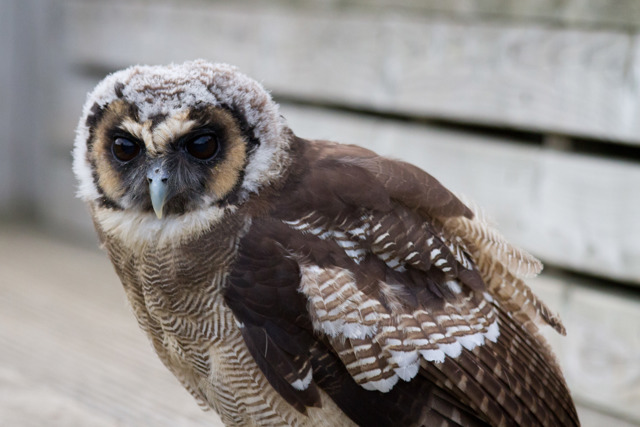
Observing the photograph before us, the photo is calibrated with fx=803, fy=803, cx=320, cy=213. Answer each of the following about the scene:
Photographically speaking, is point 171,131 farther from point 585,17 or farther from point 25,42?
point 25,42

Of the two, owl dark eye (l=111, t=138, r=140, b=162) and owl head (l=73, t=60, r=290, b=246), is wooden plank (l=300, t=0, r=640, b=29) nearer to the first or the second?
owl head (l=73, t=60, r=290, b=246)

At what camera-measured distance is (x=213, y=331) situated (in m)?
2.12

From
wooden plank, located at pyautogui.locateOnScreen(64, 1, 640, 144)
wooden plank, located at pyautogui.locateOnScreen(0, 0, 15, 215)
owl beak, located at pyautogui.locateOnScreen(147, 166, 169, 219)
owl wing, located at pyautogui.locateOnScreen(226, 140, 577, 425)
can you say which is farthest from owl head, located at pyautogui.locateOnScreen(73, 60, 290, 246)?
wooden plank, located at pyautogui.locateOnScreen(0, 0, 15, 215)

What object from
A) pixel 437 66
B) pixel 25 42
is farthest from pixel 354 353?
pixel 25 42

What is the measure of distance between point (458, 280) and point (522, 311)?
0.33 m

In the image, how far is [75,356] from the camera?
3764 millimetres

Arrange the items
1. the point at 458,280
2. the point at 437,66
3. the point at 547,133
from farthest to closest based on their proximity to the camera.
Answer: the point at 437,66 < the point at 547,133 < the point at 458,280

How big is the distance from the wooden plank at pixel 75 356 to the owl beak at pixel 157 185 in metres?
1.41

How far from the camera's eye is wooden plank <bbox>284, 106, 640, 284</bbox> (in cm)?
326

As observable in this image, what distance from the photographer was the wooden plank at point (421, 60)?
3.23m

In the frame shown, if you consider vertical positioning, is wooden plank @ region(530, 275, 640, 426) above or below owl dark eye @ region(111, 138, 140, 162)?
below

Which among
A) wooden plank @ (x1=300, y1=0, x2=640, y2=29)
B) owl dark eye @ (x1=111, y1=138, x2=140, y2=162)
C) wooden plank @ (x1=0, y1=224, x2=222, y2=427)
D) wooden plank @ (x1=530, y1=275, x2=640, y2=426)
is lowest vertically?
wooden plank @ (x1=0, y1=224, x2=222, y2=427)

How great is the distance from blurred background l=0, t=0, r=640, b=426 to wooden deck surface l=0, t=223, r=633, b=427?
1cm

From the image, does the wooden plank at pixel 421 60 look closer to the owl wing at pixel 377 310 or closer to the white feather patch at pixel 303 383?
the owl wing at pixel 377 310
